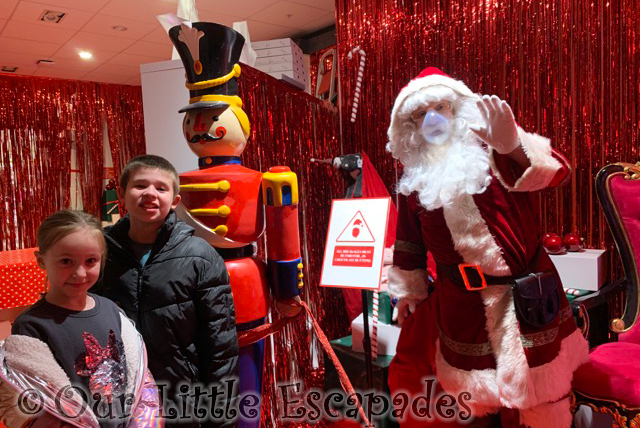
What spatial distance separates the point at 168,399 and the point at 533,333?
1.17 metres

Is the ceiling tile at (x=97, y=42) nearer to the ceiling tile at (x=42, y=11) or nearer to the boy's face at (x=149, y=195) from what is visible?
the ceiling tile at (x=42, y=11)

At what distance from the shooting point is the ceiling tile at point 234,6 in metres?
4.30

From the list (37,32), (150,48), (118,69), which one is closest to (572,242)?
(150,48)

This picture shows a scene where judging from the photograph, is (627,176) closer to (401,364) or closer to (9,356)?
(401,364)

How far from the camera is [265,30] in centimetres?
510

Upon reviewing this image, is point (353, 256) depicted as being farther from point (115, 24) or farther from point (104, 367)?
point (115, 24)

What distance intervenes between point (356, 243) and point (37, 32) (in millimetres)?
4970

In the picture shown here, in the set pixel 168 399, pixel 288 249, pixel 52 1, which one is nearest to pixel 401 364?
pixel 288 249

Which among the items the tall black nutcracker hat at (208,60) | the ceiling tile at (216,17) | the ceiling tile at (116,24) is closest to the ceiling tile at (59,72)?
the ceiling tile at (116,24)

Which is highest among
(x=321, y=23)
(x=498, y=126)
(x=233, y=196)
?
(x=321, y=23)

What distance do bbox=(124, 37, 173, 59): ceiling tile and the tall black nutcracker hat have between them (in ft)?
13.4

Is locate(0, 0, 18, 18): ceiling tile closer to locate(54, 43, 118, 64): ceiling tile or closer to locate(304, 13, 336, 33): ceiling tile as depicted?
locate(54, 43, 118, 64): ceiling tile

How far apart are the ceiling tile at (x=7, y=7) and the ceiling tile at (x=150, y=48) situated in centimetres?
133

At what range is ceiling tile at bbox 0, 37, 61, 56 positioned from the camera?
16.9 ft
